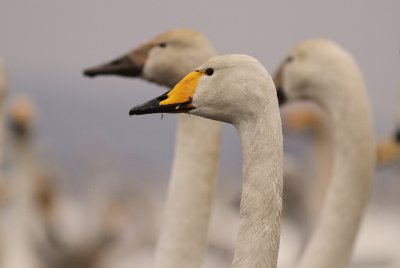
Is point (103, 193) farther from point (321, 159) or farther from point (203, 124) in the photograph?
point (203, 124)


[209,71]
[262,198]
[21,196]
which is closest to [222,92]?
[209,71]

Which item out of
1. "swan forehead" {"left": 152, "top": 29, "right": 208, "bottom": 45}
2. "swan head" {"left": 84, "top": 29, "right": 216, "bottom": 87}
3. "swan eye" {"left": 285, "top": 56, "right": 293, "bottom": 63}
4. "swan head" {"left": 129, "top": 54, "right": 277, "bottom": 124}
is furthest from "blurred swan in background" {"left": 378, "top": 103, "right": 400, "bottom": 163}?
"swan head" {"left": 129, "top": 54, "right": 277, "bottom": 124}

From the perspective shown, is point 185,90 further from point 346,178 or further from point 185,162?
point 346,178

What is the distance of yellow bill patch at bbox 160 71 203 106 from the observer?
4.48m

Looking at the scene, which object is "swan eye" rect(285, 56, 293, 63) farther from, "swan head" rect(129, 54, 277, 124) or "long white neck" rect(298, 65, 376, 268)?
"swan head" rect(129, 54, 277, 124)

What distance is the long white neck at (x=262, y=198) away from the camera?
406cm

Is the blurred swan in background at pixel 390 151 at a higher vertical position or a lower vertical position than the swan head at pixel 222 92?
higher

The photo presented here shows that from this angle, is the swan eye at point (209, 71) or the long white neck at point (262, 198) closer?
the long white neck at point (262, 198)

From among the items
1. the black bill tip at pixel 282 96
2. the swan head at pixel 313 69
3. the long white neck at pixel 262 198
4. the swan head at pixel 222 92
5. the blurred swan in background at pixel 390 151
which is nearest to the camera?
the long white neck at pixel 262 198

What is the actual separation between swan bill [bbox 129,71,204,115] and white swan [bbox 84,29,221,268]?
1228mm

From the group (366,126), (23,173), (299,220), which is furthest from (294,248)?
(366,126)

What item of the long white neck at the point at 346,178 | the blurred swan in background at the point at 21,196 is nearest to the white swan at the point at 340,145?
the long white neck at the point at 346,178

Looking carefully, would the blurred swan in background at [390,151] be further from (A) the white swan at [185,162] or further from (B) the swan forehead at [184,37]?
(B) the swan forehead at [184,37]

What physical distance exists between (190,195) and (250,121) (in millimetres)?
1529
